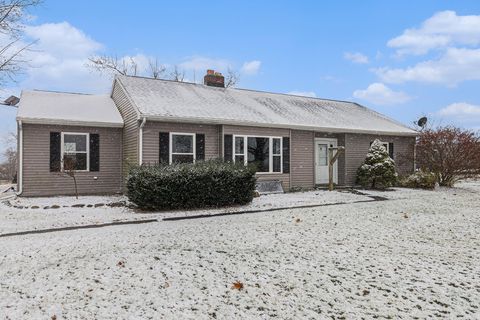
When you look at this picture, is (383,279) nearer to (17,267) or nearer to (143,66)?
(17,267)

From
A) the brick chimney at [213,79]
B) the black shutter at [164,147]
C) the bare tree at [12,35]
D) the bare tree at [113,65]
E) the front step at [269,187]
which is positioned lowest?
the front step at [269,187]

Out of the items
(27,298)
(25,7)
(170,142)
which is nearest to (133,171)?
(170,142)

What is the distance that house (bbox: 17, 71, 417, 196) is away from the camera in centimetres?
1184

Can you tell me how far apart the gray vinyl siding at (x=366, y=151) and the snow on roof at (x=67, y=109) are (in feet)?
33.3

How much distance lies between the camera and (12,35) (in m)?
14.6

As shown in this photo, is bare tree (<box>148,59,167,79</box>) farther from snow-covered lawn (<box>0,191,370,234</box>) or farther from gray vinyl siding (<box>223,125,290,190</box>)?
snow-covered lawn (<box>0,191,370,234</box>)

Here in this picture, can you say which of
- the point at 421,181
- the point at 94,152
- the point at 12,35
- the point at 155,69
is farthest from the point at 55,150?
the point at 155,69

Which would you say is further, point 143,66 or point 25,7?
point 143,66

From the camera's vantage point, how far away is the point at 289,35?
14242mm

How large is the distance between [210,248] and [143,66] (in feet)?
82.5

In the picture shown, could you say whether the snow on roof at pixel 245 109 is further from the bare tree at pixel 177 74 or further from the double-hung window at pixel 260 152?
the bare tree at pixel 177 74

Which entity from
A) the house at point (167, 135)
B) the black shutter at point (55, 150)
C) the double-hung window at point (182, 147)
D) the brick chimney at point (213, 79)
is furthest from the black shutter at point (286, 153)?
the black shutter at point (55, 150)

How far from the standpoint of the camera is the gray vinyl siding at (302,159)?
1424 cm

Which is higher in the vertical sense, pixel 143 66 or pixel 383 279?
pixel 143 66
